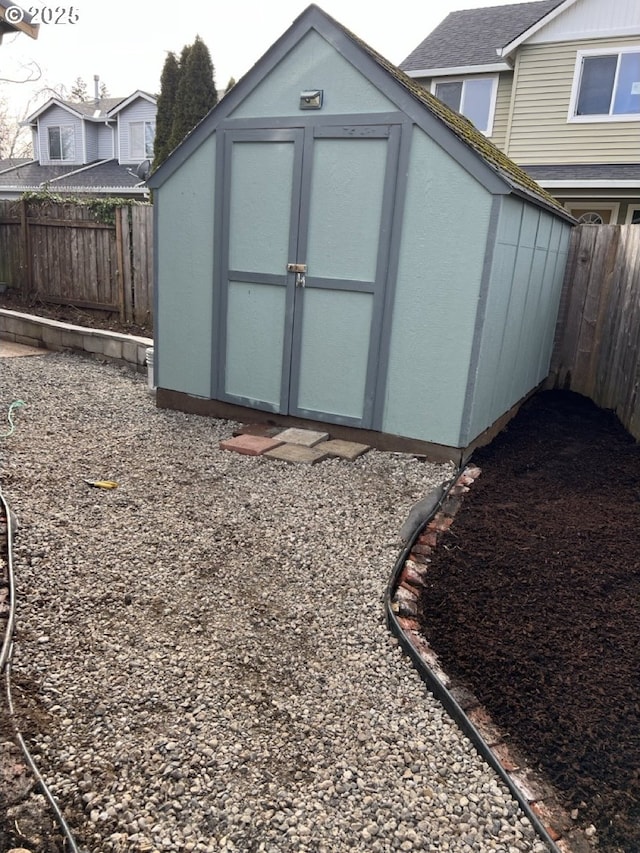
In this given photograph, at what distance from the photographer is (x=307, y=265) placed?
4.89m

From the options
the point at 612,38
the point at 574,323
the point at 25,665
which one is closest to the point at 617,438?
the point at 574,323

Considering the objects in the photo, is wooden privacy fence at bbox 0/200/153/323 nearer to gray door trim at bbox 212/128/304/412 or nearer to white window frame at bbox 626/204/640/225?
gray door trim at bbox 212/128/304/412

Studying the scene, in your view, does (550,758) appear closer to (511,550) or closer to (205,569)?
(511,550)

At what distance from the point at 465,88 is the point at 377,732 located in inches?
552

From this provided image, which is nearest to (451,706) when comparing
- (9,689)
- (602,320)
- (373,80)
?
(9,689)

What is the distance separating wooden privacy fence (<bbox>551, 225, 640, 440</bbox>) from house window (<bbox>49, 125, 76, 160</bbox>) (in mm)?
21567

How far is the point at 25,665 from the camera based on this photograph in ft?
7.68

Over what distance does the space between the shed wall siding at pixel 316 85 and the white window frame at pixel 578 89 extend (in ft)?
30.9

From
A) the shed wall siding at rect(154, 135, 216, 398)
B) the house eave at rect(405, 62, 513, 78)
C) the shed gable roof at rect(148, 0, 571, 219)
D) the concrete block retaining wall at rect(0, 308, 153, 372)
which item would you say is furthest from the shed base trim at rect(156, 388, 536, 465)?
the house eave at rect(405, 62, 513, 78)

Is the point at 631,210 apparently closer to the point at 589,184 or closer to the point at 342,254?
the point at 589,184

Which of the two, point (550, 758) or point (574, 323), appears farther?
point (574, 323)

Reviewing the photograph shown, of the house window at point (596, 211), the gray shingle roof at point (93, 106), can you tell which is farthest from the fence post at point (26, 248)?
the gray shingle roof at point (93, 106)

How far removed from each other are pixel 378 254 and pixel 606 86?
10.1 meters

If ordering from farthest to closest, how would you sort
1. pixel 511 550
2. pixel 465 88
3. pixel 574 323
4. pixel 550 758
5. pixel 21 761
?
pixel 465 88 < pixel 574 323 < pixel 511 550 < pixel 550 758 < pixel 21 761
